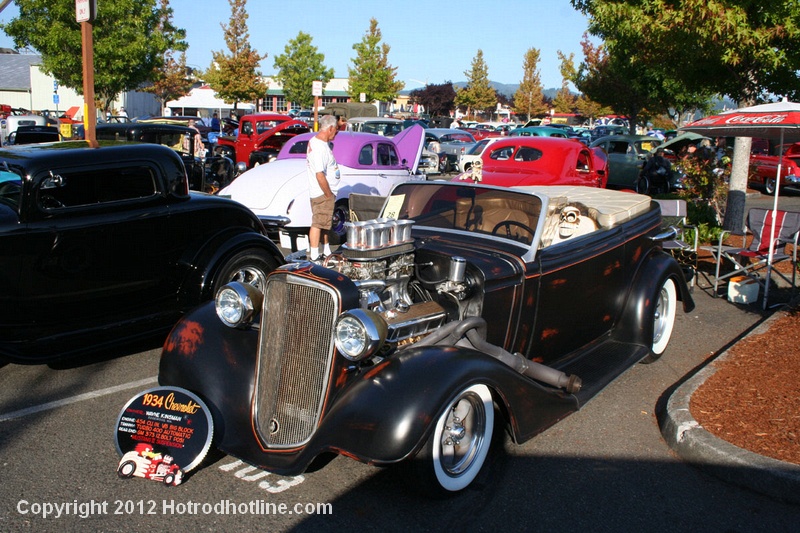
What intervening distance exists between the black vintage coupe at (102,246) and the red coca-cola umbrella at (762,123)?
5237 mm

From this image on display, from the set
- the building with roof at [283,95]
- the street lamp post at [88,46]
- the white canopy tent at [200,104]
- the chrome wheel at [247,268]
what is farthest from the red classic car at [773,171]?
the building with roof at [283,95]

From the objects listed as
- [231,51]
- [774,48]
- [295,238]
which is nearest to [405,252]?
[295,238]

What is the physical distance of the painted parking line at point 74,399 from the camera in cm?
468

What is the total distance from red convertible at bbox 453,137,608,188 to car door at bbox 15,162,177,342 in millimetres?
6849

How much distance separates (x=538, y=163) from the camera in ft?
42.1

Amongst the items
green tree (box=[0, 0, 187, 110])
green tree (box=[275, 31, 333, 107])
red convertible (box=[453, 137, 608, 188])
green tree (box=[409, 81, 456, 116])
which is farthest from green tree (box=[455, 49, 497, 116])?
red convertible (box=[453, 137, 608, 188])

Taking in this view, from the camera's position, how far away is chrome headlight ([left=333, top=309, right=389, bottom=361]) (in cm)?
342

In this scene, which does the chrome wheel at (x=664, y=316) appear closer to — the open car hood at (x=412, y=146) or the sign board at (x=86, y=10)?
the open car hood at (x=412, y=146)

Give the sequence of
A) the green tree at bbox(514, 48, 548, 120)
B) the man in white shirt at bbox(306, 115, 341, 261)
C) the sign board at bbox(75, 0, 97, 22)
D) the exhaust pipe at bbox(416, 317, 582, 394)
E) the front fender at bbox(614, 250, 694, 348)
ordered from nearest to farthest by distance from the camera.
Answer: the exhaust pipe at bbox(416, 317, 582, 394), the front fender at bbox(614, 250, 694, 348), the man in white shirt at bbox(306, 115, 341, 261), the sign board at bbox(75, 0, 97, 22), the green tree at bbox(514, 48, 548, 120)

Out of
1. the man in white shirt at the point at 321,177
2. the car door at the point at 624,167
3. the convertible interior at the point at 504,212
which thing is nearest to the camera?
the convertible interior at the point at 504,212

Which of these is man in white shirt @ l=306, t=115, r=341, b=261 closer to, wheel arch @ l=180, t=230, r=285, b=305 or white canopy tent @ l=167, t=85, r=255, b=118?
wheel arch @ l=180, t=230, r=285, b=305

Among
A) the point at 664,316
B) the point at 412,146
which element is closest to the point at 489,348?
the point at 664,316

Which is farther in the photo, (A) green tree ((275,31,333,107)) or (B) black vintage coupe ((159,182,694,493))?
(A) green tree ((275,31,333,107))

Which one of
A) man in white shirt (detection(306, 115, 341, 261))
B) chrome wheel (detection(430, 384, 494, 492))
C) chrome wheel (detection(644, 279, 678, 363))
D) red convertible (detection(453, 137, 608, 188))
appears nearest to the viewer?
chrome wheel (detection(430, 384, 494, 492))
